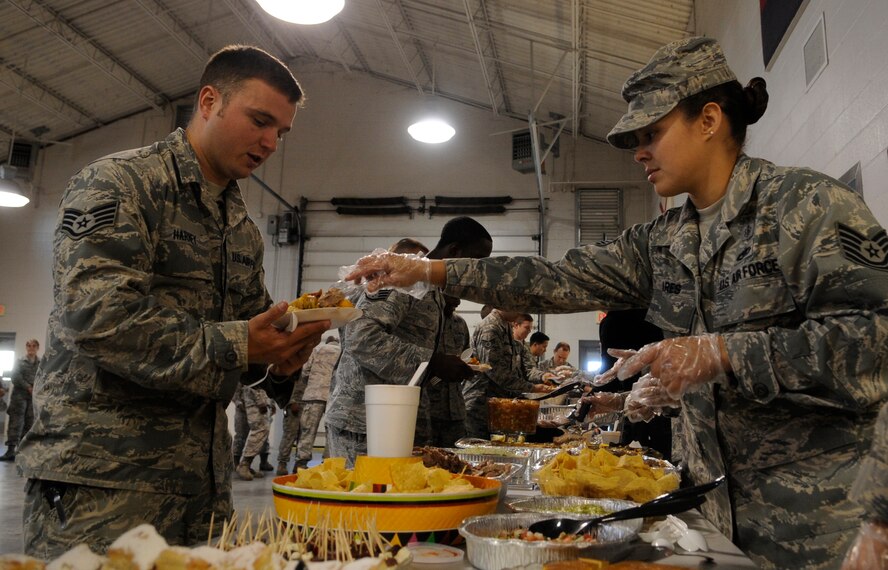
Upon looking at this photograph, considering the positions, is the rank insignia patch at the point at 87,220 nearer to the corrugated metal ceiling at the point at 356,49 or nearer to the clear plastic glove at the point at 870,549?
the clear plastic glove at the point at 870,549

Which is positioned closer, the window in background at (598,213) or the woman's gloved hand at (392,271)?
the woman's gloved hand at (392,271)

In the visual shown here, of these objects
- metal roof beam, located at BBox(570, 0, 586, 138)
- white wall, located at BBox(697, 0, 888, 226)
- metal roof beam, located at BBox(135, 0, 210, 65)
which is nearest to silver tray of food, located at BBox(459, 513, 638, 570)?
white wall, located at BBox(697, 0, 888, 226)

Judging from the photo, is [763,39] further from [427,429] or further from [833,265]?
[833,265]

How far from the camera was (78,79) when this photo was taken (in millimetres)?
11930

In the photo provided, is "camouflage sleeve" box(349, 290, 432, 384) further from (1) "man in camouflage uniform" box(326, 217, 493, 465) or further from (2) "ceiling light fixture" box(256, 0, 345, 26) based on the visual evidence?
(2) "ceiling light fixture" box(256, 0, 345, 26)

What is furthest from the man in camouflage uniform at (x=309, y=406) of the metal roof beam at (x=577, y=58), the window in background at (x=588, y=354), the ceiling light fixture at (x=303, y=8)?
the window in background at (x=588, y=354)

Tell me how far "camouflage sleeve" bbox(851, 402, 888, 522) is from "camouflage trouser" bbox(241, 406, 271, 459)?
757 cm

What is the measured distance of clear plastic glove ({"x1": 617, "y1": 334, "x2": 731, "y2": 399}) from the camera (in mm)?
1352

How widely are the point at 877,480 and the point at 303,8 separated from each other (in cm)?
478

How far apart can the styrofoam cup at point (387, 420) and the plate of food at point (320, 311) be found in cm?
34

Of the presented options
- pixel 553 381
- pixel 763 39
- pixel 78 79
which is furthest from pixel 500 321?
pixel 78 79

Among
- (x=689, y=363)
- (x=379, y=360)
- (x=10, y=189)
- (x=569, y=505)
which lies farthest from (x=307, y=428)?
(x=689, y=363)

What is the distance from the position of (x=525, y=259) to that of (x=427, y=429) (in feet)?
4.52

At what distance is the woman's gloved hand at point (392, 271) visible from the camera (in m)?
1.98
